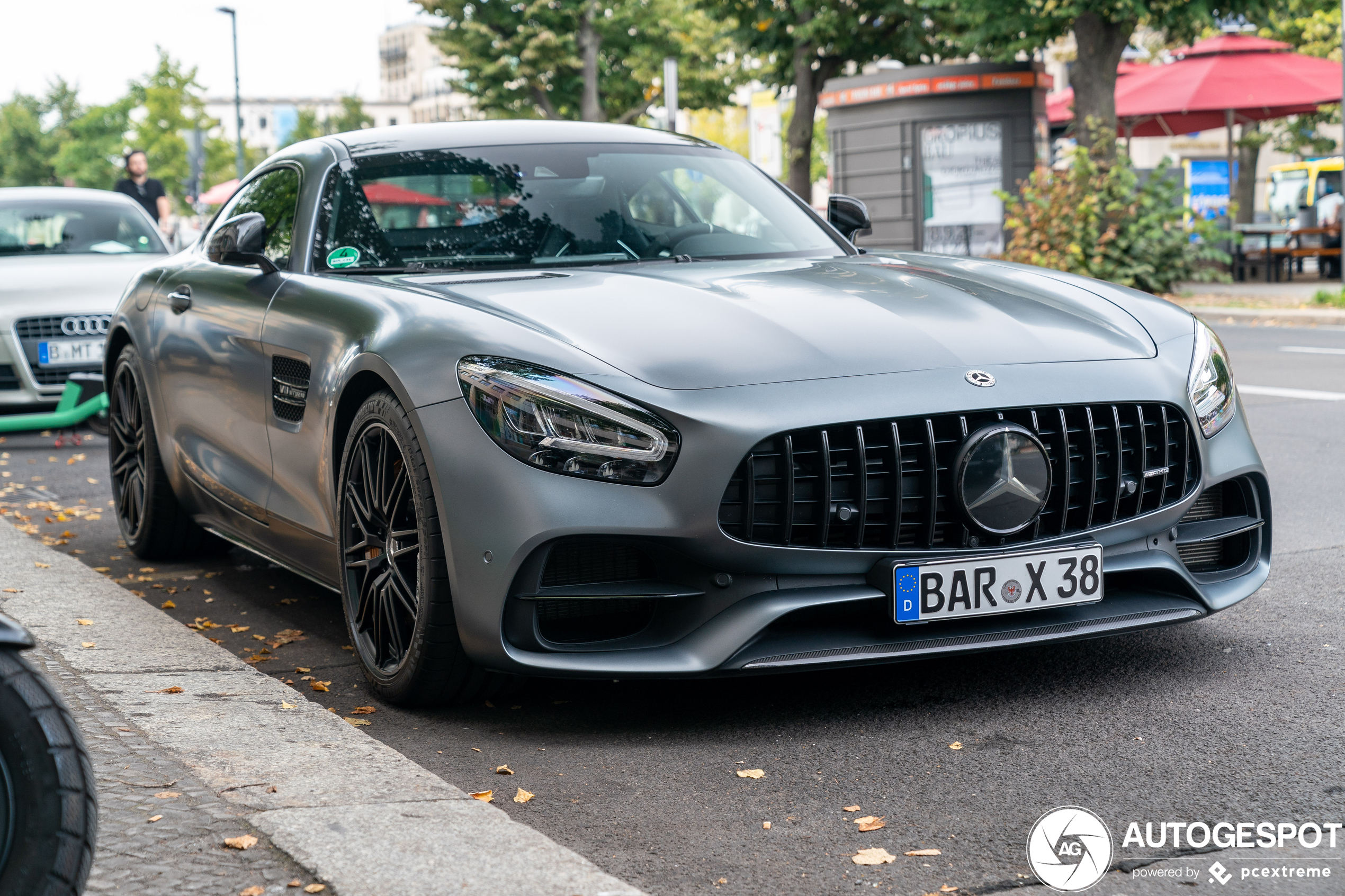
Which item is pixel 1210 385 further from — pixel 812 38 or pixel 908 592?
pixel 812 38

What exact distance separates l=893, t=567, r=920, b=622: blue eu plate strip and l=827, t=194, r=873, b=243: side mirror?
224cm

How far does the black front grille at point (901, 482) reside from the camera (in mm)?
3389

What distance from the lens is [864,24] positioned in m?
26.1

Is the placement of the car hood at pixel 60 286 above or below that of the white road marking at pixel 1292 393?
above

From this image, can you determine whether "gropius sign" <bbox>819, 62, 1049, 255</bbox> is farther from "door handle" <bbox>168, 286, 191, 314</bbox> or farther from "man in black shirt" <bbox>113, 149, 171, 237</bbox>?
"door handle" <bbox>168, 286, 191, 314</bbox>

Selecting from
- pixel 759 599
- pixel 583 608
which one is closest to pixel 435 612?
pixel 583 608

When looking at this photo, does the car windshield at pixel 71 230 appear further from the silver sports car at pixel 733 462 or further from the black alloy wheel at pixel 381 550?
the black alloy wheel at pixel 381 550

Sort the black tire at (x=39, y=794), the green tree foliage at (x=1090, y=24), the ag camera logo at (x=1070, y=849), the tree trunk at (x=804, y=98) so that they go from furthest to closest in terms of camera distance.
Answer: the tree trunk at (x=804, y=98) → the green tree foliage at (x=1090, y=24) → the ag camera logo at (x=1070, y=849) → the black tire at (x=39, y=794)

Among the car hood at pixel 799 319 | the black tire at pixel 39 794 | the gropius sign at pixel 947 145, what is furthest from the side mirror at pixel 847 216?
the gropius sign at pixel 947 145

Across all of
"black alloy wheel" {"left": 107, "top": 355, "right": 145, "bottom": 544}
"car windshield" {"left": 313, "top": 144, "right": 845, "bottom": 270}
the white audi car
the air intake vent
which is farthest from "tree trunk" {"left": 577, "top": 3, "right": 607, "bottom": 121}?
the air intake vent

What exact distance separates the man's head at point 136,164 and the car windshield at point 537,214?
35.8 ft

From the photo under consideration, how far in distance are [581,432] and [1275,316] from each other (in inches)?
604

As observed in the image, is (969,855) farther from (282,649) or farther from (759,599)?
(282,649)

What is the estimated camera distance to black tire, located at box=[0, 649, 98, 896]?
2111 mm
